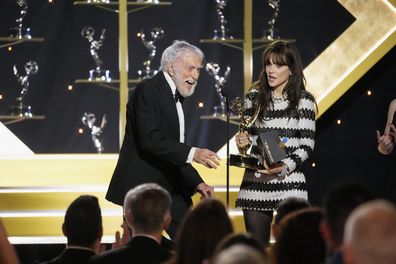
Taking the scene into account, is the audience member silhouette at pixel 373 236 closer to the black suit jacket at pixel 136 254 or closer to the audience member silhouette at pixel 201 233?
the audience member silhouette at pixel 201 233

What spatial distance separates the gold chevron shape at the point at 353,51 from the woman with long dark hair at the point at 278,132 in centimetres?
250

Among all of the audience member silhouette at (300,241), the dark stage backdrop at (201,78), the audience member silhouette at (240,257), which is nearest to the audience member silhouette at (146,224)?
the audience member silhouette at (300,241)

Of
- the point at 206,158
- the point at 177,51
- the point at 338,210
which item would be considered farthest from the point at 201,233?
the point at 177,51

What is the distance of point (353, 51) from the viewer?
27.1 ft

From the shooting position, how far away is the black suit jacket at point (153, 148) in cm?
546

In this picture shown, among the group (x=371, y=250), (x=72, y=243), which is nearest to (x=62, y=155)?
(x=72, y=243)

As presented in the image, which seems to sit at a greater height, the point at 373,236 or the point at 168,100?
the point at 168,100

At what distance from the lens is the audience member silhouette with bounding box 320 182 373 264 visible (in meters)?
3.16

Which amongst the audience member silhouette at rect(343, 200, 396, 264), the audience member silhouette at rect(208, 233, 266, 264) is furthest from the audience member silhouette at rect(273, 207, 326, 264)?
the audience member silhouette at rect(343, 200, 396, 264)

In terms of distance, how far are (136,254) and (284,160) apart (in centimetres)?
181

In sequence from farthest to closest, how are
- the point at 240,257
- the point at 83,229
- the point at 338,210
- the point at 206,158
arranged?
the point at 206,158, the point at 83,229, the point at 338,210, the point at 240,257

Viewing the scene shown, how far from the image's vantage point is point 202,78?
28.3 ft

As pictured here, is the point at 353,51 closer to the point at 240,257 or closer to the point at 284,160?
the point at 284,160

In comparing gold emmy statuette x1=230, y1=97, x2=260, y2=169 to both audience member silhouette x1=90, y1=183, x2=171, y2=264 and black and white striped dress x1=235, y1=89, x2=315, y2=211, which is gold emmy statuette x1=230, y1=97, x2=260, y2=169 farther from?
audience member silhouette x1=90, y1=183, x2=171, y2=264
